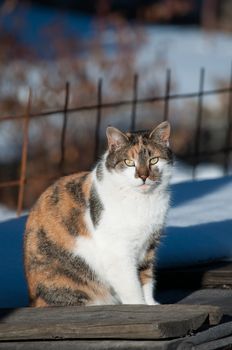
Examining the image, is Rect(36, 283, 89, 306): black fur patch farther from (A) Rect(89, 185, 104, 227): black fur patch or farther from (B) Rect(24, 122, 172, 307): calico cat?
(A) Rect(89, 185, 104, 227): black fur patch

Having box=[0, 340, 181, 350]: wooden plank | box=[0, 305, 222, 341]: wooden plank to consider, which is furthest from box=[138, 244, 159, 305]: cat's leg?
box=[0, 340, 181, 350]: wooden plank

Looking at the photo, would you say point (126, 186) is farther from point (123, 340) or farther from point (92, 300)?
point (123, 340)

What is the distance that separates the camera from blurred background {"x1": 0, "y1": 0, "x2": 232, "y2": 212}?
12.7 meters

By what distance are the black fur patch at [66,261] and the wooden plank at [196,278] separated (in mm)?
790

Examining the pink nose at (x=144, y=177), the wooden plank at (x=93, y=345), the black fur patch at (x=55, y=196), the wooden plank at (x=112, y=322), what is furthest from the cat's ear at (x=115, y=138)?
the wooden plank at (x=93, y=345)

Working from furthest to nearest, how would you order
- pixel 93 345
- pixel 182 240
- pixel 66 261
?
pixel 182 240
pixel 66 261
pixel 93 345

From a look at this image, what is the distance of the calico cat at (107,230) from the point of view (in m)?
5.28

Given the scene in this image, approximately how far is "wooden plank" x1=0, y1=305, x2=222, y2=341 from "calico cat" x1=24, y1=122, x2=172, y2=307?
517 millimetres

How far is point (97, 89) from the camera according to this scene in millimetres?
13445

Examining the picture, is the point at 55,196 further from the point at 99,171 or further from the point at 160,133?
the point at 160,133

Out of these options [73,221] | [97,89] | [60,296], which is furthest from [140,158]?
[97,89]

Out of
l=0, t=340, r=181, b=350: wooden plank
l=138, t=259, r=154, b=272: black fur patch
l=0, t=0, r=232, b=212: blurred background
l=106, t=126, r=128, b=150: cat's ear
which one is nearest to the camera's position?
l=0, t=340, r=181, b=350: wooden plank

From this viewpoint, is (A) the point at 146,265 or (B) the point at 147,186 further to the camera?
(A) the point at 146,265

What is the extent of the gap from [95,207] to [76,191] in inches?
8.2
